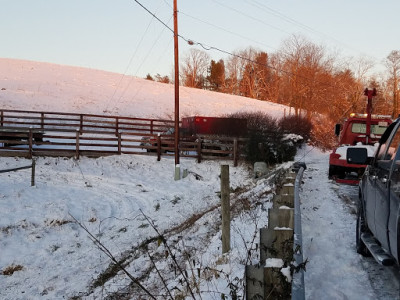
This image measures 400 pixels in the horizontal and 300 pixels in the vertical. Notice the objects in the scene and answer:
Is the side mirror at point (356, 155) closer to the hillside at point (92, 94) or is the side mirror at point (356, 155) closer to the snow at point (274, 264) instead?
the snow at point (274, 264)

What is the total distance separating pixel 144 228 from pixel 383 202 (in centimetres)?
695

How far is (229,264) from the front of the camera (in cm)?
457

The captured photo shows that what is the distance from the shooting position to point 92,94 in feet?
149

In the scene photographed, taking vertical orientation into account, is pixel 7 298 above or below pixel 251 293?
below

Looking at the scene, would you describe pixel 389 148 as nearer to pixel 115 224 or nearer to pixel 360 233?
pixel 360 233

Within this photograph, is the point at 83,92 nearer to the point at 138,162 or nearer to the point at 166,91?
the point at 166,91

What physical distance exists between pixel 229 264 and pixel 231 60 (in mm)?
85893

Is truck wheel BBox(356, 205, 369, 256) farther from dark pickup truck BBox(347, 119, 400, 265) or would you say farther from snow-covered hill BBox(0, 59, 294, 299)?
snow-covered hill BBox(0, 59, 294, 299)

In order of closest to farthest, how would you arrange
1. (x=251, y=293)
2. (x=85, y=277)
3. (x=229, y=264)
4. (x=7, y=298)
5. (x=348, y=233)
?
(x=251, y=293)
(x=229, y=264)
(x=348, y=233)
(x=7, y=298)
(x=85, y=277)

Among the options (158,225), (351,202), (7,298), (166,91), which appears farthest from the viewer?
(166,91)

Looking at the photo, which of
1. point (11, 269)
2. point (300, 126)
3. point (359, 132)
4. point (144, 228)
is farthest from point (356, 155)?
point (300, 126)

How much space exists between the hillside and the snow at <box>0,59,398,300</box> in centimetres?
2168

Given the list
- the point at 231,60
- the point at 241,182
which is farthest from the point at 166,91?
the point at 241,182

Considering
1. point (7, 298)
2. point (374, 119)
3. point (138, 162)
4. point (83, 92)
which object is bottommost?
point (7, 298)
